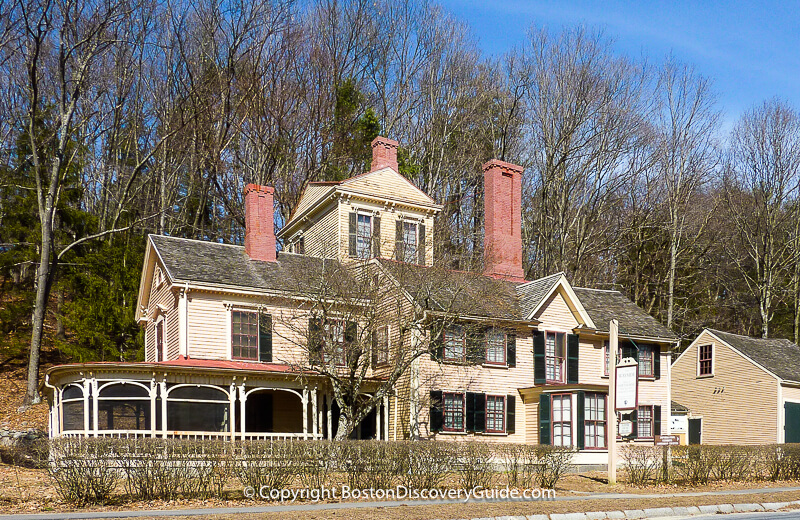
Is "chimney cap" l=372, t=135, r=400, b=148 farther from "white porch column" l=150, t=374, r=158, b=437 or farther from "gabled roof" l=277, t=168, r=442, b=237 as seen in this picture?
"white porch column" l=150, t=374, r=158, b=437

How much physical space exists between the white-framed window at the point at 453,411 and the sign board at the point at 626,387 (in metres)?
7.30

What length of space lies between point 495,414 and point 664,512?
11984mm

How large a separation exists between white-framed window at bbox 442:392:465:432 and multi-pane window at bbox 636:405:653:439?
796 centimetres

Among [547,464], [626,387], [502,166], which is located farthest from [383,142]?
[547,464]

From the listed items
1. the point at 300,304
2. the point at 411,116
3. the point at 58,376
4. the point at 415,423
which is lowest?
the point at 415,423

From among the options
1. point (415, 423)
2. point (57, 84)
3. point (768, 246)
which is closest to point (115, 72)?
point (57, 84)

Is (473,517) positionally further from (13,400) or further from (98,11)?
(98,11)

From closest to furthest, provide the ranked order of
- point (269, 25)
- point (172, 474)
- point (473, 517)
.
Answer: point (473, 517)
point (172, 474)
point (269, 25)

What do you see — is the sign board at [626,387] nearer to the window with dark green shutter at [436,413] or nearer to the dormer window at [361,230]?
the window with dark green shutter at [436,413]

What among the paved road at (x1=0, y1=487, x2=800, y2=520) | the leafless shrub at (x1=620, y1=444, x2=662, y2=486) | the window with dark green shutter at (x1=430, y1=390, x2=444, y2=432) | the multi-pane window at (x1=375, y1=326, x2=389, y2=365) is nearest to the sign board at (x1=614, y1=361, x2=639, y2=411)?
the leafless shrub at (x1=620, y1=444, x2=662, y2=486)

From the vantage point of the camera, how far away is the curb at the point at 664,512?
47.0 feet

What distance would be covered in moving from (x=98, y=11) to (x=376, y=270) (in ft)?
54.9

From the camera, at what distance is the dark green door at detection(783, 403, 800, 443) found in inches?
1309

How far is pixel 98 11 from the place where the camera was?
32594mm
